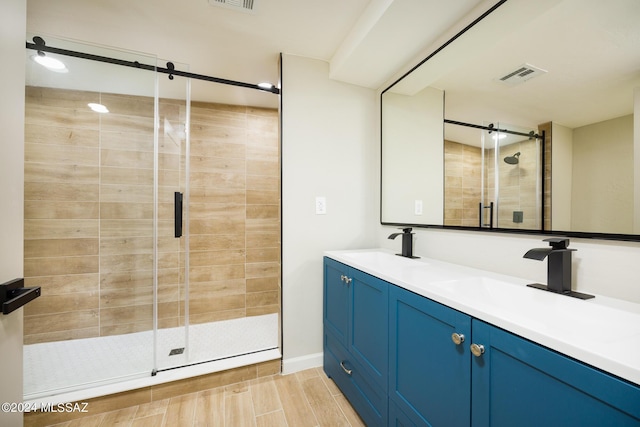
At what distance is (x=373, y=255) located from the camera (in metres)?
1.82

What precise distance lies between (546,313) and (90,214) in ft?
9.82

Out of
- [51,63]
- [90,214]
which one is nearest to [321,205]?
[90,214]

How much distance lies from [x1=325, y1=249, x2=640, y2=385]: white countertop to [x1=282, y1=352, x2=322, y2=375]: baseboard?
110cm

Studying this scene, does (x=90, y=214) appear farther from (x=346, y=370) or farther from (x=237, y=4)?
(x=346, y=370)

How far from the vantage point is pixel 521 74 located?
43.3 inches

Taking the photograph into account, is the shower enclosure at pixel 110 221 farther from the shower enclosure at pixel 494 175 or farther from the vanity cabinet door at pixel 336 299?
the shower enclosure at pixel 494 175

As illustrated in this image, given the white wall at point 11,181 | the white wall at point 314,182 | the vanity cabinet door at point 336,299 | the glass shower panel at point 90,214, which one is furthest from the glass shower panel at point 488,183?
the glass shower panel at point 90,214

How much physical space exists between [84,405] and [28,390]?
1.17ft

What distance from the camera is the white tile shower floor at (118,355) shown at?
61.4 inches

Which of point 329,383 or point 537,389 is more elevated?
point 537,389

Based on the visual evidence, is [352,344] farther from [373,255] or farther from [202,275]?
[202,275]

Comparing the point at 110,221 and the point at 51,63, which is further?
the point at 110,221

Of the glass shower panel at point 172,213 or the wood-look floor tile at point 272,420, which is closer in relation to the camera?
the wood-look floor tile at point 272,420

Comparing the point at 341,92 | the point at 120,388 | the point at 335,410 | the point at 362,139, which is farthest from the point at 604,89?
the point at 120,388
